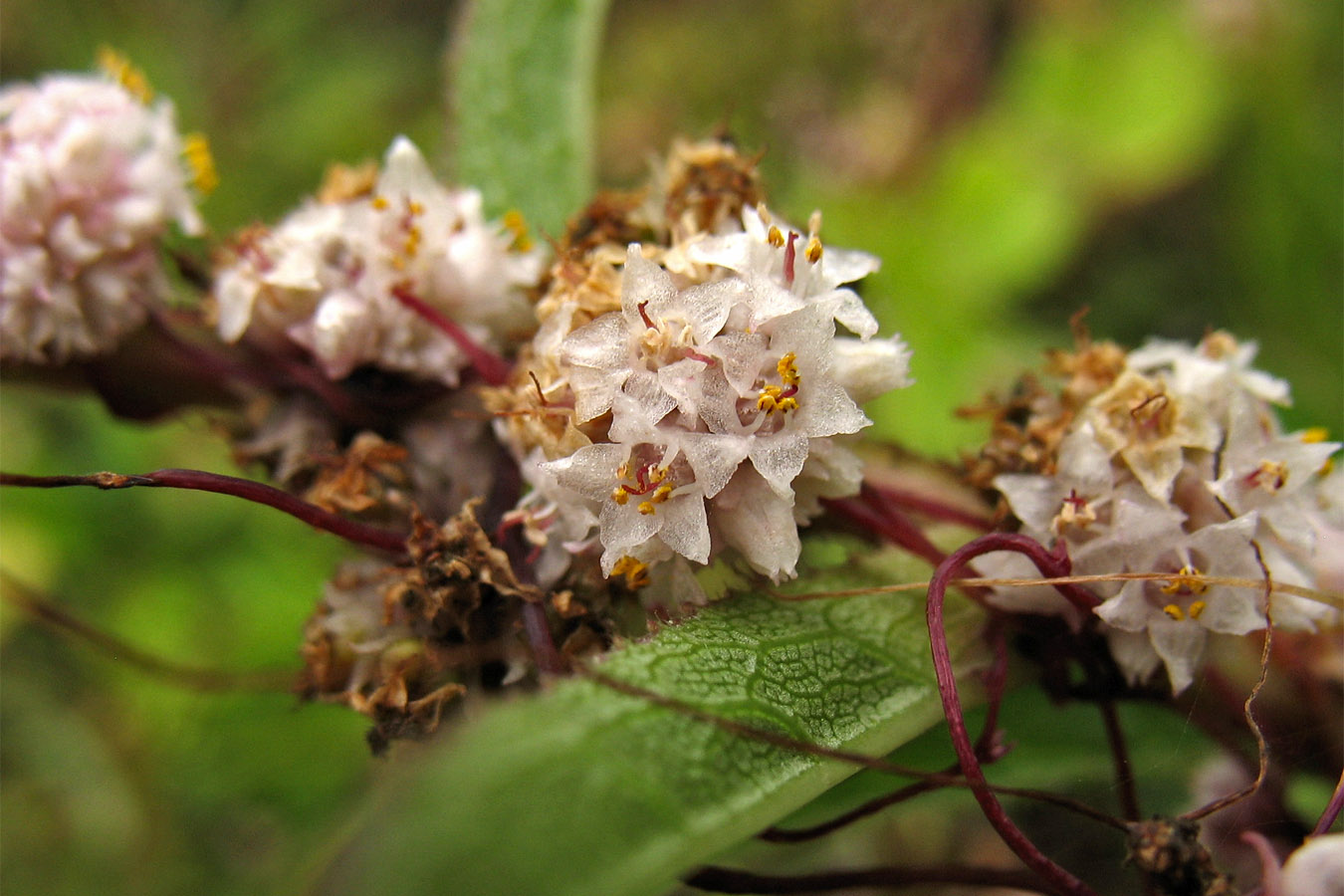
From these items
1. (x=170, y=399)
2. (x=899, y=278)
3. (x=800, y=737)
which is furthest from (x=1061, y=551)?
(x=899, y=278)

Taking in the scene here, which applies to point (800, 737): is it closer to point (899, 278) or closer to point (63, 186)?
point (63, 186)

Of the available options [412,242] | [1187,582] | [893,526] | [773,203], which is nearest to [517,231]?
[412,242]

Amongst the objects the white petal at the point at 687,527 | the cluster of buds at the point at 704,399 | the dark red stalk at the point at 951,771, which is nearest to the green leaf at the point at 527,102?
the cluster of buds at the point at 704,399

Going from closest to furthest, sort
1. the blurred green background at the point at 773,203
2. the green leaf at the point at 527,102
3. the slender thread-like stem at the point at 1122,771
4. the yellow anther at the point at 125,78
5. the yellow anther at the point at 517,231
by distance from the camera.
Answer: the slender thread-like stem at the point at 1122,771
the yellow anther at the point at 517,231
the yellow anther at the point at 125,78
the green leaf at the point at 527,102
the blurred green background at the point at 773,203

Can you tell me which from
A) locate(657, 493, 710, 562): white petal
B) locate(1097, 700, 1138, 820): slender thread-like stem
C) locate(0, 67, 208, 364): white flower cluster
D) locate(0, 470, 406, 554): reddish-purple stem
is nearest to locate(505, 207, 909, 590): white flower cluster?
locate(657, 493, 710, 562): white petal

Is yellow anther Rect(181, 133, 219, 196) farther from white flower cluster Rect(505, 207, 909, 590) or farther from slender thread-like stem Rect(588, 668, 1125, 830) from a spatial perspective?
slender thread-like stem Rect(588, 668, 1125, 830)

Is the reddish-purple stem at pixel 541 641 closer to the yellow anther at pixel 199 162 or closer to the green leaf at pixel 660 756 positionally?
the green leaf at pixel 660 756

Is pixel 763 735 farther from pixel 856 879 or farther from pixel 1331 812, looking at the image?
pixel 1331 812
